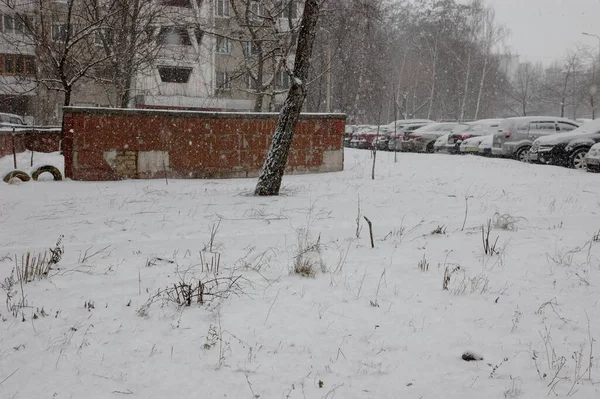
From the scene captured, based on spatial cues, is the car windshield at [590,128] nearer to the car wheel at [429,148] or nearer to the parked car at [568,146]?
the parked car at [568,146]

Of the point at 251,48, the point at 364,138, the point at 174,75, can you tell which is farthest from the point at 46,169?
the point at 174,75

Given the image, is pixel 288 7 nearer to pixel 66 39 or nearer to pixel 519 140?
pixel 66 39

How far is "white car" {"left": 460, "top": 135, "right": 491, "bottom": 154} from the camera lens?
70.8ft

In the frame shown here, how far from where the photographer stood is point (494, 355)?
3.06 m

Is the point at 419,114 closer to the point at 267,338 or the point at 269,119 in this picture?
the point at 269,119

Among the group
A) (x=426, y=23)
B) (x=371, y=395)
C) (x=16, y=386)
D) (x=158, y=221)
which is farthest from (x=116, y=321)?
(x=426, y=23)

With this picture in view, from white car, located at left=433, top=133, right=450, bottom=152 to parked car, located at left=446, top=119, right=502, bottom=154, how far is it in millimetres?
234

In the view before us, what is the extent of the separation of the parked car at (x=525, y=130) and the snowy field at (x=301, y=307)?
11.8 m

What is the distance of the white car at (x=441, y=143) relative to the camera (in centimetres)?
2345

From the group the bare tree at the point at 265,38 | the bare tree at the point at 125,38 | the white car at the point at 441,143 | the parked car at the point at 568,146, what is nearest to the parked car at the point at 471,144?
the white car at the point at 441,143

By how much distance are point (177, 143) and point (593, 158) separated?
11.7m

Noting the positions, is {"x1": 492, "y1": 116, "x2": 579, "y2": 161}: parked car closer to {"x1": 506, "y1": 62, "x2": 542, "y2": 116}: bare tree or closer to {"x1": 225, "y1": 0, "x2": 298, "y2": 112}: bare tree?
{"x1": 225, "y1": 0, "x2": 298, "y2": 112}: bare tree

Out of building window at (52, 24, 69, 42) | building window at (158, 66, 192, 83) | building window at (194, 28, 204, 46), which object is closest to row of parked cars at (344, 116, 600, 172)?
building window at (194, 28, 204, 46)

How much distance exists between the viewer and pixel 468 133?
23453 mm
